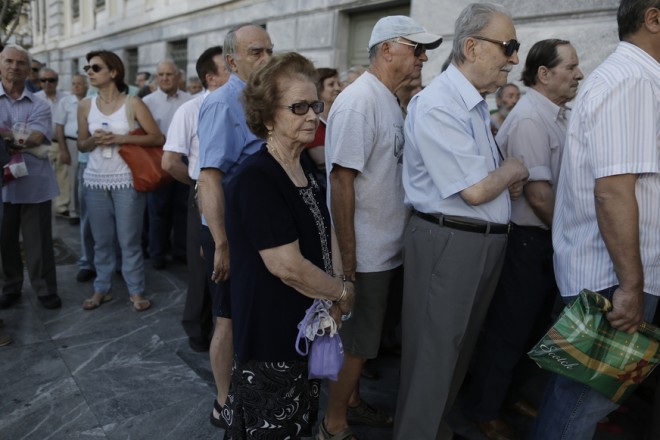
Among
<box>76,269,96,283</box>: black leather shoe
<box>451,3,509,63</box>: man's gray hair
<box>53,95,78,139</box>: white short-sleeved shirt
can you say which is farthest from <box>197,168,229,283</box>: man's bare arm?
<box>53,95,78,139</box>: white short-sleeved shirt

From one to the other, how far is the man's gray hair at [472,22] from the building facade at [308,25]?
3.15 meters

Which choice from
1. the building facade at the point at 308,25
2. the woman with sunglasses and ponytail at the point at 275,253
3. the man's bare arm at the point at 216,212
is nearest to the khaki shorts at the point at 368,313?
the woman with sunglasses and ponytail at the point at 275,253

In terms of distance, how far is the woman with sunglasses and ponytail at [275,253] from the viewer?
1730 millimetres

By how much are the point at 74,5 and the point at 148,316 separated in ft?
62.9

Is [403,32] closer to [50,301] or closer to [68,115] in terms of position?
[50,301]

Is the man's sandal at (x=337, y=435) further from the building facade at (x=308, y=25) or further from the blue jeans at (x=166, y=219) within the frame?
the building facade at (x=308, y=25)

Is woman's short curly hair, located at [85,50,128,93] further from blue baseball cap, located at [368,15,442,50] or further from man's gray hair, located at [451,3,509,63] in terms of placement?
man's gray hair, located at [451,3,509,63]

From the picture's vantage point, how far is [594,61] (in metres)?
4.74

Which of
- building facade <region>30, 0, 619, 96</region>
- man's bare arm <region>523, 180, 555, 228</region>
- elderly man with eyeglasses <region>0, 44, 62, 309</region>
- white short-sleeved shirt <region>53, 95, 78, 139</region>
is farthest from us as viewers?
white short-sleeved shirt <region>53, 95, 78, 139</region>

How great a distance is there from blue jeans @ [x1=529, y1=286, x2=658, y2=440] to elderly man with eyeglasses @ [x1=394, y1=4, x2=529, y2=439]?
1.41 feet

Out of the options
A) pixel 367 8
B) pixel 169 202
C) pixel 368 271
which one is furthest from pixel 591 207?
pixel 367 8

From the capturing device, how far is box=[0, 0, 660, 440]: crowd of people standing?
1.80 metres

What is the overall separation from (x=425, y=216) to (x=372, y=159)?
1.29ft

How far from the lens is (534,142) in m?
2.58
